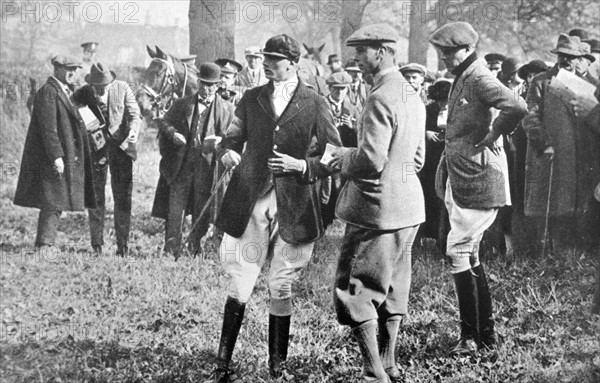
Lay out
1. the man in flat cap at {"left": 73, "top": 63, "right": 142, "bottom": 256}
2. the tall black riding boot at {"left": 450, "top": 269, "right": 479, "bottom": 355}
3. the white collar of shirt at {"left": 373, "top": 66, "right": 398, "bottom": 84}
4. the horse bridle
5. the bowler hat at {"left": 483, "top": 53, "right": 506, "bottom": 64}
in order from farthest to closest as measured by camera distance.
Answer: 1. the horse bridle
2. the bowler hat at {"left": 483, "top": 53, "right": 506, "bottom": 64}
3. the man in flat cap at {"left": 73, "top": 63, "right": 142, "bottom": 256}
4. the tall black riding boot at {"left": 450, "top": 269, "right": 479, "bottom": 355}
5. the white collar of shirt at {"left": 373, "top": 66, "right": 398, "bottom": 84}

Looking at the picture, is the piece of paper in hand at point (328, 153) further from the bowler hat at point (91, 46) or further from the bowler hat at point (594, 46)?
the bowler hat at point (91, 46)

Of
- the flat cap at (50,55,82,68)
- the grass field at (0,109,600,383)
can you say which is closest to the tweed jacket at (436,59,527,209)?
the grass field at (0,109,600,383)

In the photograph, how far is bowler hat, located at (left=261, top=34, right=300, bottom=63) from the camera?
192 inches

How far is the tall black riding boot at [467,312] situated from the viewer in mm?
5207

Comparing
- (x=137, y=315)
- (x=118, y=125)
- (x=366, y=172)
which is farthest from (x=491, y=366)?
(x=118, y=125)

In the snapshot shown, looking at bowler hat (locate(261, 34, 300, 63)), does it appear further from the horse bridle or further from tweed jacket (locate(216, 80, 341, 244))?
the horse bridle

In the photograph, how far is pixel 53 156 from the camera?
7559 mm

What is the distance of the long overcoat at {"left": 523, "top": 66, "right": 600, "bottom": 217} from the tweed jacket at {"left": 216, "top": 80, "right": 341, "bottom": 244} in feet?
9.51

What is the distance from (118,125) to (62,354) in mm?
3694

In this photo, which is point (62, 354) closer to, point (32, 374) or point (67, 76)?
point (32, 374)

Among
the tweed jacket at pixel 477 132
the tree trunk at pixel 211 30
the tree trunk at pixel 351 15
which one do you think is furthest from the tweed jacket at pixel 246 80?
the tweed jacket at pixel 477 132

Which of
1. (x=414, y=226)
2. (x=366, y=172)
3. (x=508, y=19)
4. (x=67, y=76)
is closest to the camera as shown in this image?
(x=366, y=172)

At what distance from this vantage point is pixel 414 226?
4660mm

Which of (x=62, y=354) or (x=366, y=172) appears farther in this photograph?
(x=62, y=354)
